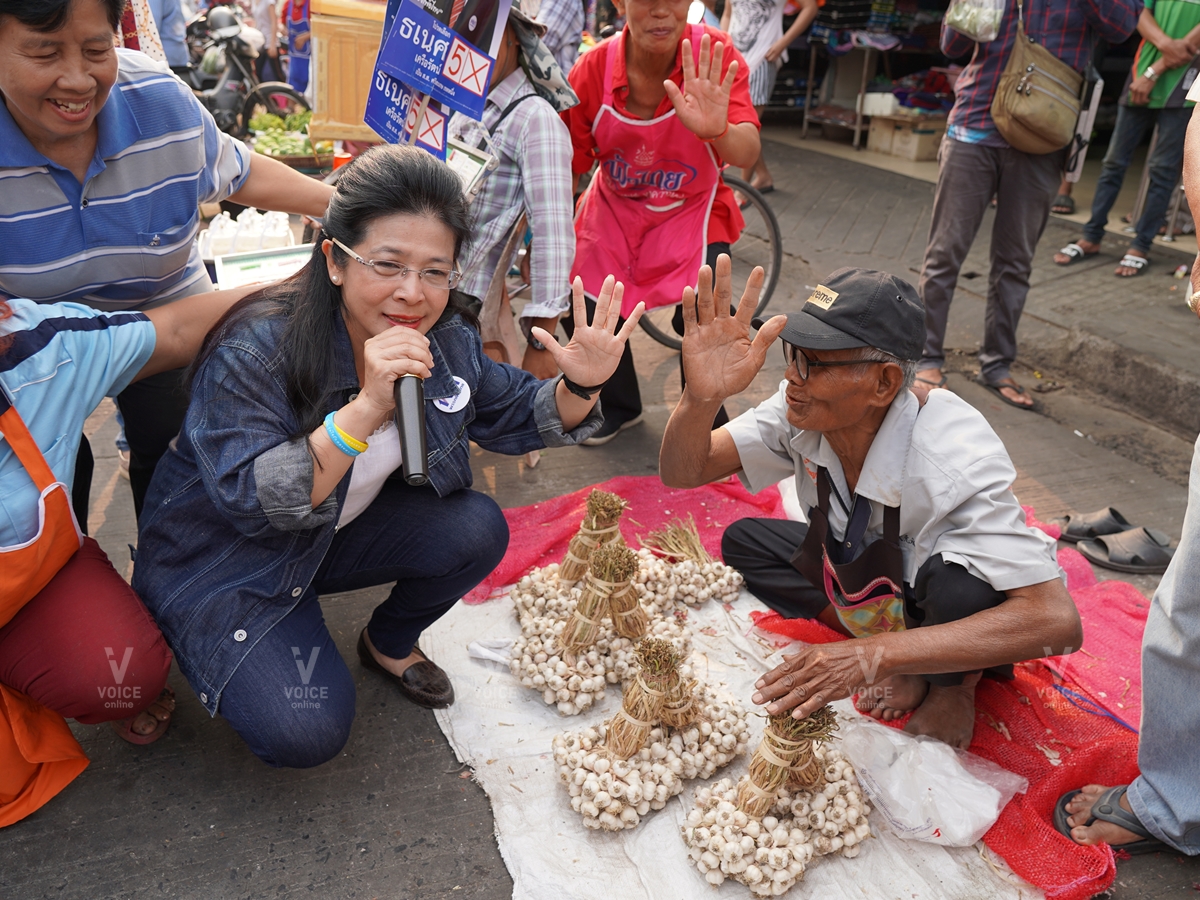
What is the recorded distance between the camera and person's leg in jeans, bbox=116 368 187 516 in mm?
2559

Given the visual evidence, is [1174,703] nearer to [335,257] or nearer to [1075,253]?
[335,257]

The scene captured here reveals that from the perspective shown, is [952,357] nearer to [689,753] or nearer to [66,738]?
[689,753]

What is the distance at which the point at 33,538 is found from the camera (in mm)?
1905

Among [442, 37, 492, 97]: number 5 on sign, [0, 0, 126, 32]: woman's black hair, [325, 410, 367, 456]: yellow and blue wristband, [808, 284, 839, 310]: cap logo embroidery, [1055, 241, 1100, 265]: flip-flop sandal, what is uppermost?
[0, 0, 126, 32]: woman's black hair

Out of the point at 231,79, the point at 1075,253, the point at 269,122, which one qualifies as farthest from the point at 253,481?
the point at 231,79

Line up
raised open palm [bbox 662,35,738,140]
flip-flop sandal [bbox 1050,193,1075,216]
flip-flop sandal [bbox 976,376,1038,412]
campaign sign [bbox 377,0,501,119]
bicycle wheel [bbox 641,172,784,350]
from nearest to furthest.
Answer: campaign sign [bbox 377,0,501,119]
raised open palm [bbox 662,35,738,140]
flip-flop sandal [bbox 976,376,1038,412]
bicycle wheel [bbox 641,172,784,350]
flip-flop sandal [bbox 1050,193,1075,216]

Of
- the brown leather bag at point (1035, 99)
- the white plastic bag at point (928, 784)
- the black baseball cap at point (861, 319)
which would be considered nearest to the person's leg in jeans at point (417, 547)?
the black baseball cap at point (861, 319)

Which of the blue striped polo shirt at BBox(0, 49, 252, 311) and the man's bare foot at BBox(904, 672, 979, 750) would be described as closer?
the blue striped polo shirt at BBox(0, 49, 252, 311)

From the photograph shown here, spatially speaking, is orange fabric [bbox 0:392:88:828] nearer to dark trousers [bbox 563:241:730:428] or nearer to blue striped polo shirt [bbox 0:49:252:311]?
blue striped polo shirt [bbox 0:49:252:311]

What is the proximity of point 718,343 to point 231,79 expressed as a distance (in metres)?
8.08

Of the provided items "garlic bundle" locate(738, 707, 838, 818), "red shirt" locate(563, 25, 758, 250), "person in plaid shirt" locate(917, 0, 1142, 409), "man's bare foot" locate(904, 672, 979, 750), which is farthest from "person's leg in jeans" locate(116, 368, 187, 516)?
"person in plaid shirt" locate(917, 0, 1142, 409)

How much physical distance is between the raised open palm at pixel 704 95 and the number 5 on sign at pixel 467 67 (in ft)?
1.92

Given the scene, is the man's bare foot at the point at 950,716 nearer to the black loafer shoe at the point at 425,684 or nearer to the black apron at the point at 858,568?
the black apron at the point at 858,568

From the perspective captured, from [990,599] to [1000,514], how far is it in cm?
19
